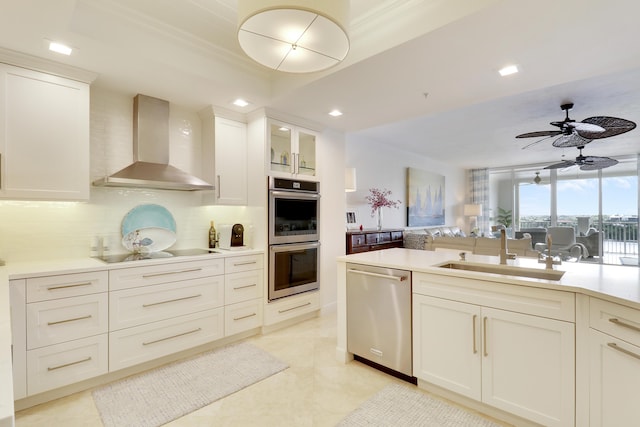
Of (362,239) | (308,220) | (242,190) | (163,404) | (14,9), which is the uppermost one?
(14,9)

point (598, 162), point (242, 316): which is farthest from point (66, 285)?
point (598, 162)

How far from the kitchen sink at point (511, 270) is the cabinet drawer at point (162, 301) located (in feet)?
6.58

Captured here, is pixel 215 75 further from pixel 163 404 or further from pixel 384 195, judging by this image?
pixel 384 195

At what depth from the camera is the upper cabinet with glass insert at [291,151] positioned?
3305 mm

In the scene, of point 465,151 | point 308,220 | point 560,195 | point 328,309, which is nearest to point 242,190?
point 308,220

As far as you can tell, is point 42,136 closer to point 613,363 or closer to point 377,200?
point 613,363

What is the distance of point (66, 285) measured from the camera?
210 cm

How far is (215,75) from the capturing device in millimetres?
2582

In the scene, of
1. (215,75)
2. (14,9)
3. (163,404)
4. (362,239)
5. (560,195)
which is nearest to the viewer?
(14,9)

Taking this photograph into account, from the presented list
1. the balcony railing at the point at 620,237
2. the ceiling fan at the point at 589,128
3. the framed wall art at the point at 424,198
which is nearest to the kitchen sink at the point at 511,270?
the ceiling fan at the point at 589,128

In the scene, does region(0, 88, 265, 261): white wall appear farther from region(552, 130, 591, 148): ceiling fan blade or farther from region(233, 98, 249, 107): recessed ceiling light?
region(552, 130, 591, 148): ceiling fan blade

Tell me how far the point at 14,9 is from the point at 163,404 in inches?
98.1

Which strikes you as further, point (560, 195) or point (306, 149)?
point (560, 195)

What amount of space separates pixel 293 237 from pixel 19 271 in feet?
7.18
